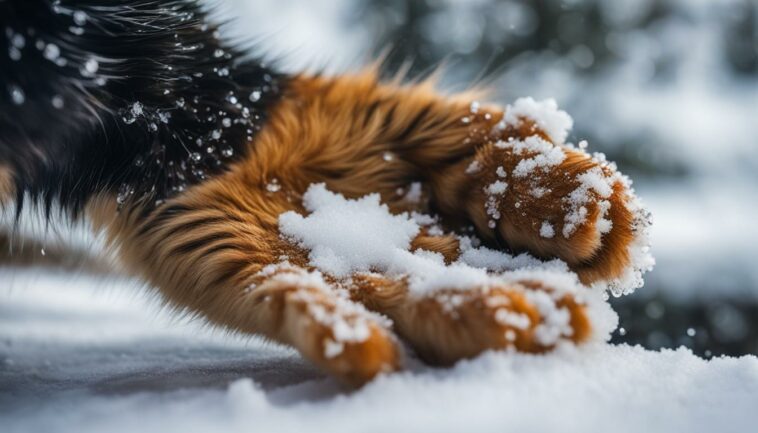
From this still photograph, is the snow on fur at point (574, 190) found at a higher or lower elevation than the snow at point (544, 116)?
lower

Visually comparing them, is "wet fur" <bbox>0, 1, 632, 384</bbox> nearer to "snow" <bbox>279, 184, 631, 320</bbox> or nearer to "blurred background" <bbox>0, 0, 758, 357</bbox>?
"snow" <bbox>279, 184, 631, 320</bbox>

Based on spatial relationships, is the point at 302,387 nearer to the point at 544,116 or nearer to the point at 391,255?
the point at 391,255

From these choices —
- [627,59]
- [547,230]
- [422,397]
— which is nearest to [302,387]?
[422,397]

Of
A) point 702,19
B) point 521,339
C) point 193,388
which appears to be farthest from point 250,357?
point 702,19

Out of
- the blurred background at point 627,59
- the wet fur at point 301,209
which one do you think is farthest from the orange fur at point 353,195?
the blurred background at point 627,59

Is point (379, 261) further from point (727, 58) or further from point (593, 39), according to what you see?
point (727, 58)

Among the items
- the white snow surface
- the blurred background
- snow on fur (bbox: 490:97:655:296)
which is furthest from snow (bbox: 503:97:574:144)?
the blurred background

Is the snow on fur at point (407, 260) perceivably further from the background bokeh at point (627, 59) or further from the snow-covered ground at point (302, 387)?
the background bokeh at point (627, 59)
